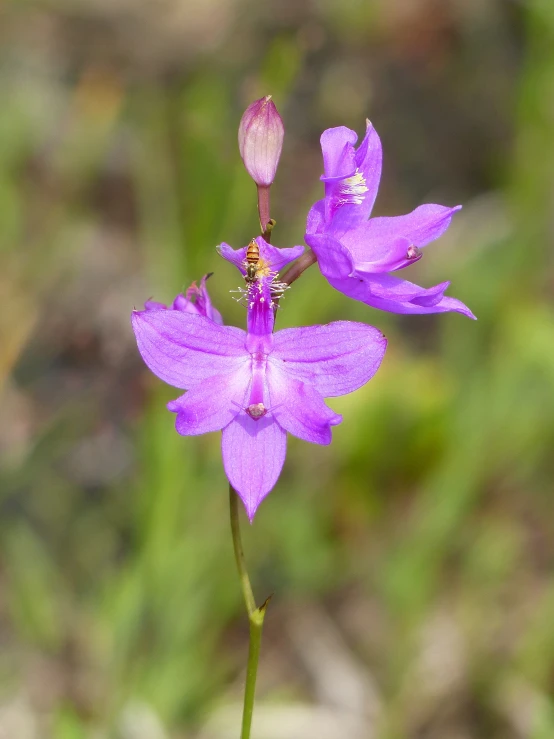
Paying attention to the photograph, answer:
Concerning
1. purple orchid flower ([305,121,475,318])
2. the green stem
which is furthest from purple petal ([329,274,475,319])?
the green stem

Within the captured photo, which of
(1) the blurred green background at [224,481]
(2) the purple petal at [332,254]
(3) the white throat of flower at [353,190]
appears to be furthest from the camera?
(1) the blurred green background at [224,481]

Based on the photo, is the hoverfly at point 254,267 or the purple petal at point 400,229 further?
the purple petal at point 400,229

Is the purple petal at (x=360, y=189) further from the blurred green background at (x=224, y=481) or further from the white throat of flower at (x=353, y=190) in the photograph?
the blurred green background at (x=224, y=481)

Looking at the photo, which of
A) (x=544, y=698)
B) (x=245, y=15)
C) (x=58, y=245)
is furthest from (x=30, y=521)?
(x=245, y=15)

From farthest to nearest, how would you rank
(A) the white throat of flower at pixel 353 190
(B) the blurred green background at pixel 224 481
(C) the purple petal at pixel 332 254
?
1. (B) the blurred green background at pixel 224 481
2. (A) the white throat of flower at pixel 353 190
3. (C) the purple petal at pixel 332 254

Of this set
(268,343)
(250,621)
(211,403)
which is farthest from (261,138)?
(250,621)

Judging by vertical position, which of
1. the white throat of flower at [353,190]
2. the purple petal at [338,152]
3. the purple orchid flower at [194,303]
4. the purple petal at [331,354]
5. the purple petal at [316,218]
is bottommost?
the purple petal at [331,354]

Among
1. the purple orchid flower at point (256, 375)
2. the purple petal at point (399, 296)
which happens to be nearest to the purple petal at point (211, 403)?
the purple orchid flower at point (256, 375)

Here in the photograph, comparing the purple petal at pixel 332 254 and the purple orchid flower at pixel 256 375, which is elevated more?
the purple petal at pixel 332 254

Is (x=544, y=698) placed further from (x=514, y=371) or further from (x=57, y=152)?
(x=57, y=152)

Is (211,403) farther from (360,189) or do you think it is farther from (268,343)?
(360,189)
